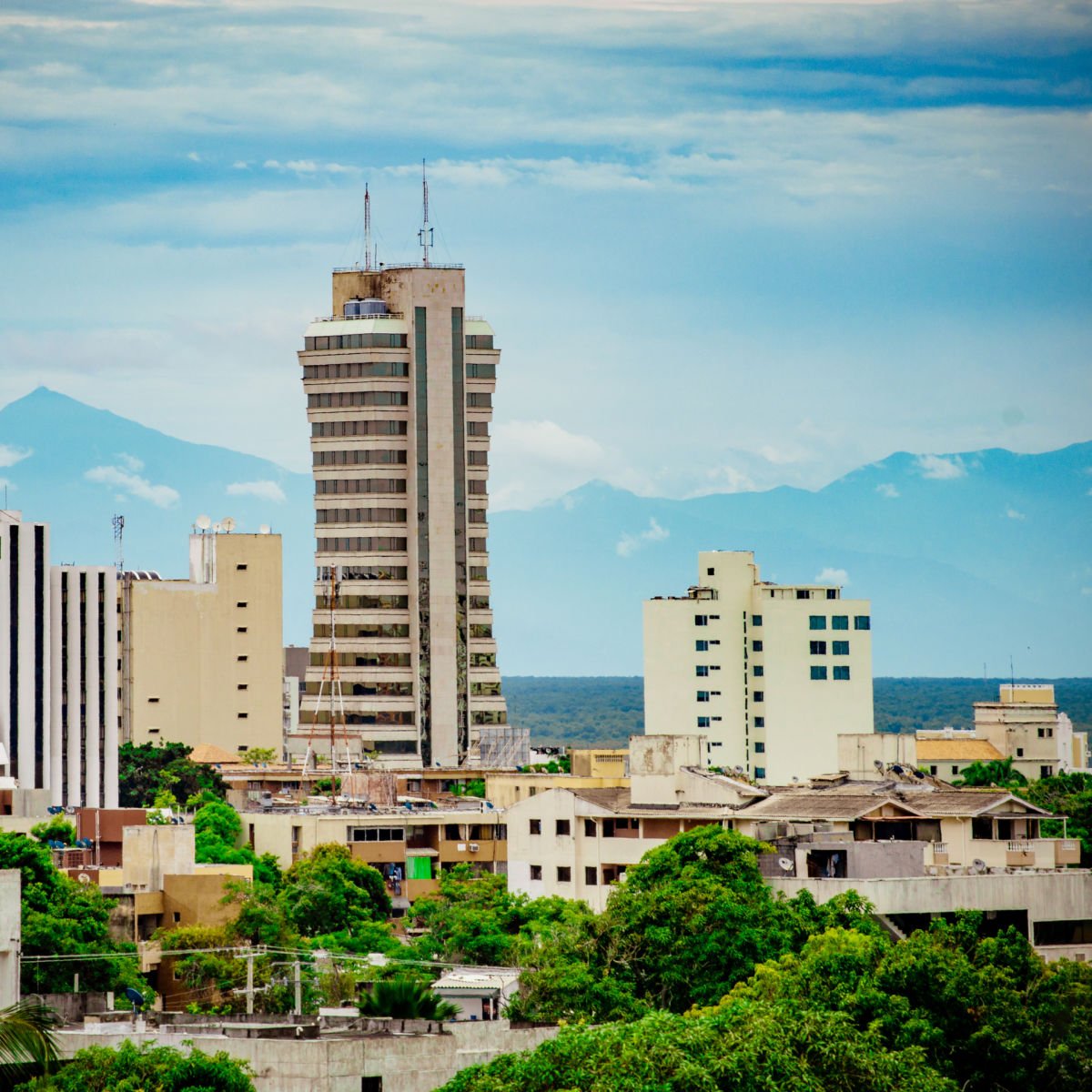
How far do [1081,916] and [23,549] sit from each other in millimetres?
107116

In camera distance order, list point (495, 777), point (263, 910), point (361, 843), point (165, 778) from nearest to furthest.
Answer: point (263, 910)
point (361, 843)
point (495, 777)
point (165, 778)

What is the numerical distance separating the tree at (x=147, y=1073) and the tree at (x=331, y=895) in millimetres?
49845

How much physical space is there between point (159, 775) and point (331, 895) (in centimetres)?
6579

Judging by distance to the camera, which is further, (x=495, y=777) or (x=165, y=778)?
(x=165, y=778)

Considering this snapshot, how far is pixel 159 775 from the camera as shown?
584ft

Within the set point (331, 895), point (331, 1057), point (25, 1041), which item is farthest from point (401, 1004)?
point (331, 895)

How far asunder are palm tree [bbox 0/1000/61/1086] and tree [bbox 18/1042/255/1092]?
1.89 feet

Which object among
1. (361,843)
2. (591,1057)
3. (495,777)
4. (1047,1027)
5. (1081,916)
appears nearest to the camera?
(591,1057)

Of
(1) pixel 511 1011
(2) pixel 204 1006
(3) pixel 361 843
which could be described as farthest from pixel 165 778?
(1) pixel 511 1011

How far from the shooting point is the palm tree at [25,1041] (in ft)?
156

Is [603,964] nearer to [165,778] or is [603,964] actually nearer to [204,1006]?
[204,1006]

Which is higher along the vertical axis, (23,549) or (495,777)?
(23,549)

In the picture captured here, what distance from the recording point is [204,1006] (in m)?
83.8

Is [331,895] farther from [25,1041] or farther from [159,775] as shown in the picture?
[25,1041]
